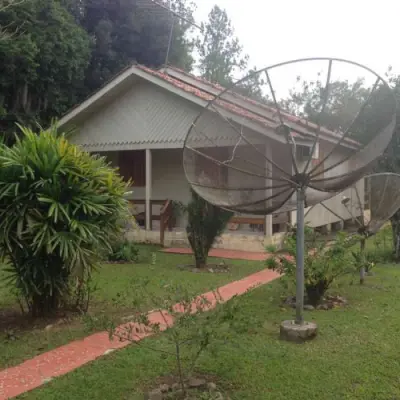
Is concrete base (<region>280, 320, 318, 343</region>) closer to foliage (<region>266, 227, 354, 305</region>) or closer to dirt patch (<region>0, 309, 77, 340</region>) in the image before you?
foliage (<region>266, 227, 354, 305</region>)

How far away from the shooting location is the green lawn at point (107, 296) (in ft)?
16.8

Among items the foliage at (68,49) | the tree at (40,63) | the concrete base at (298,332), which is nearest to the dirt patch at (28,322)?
the concrete base at (298,332)

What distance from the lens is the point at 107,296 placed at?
23.6ft

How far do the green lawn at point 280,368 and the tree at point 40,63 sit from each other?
1503 cm

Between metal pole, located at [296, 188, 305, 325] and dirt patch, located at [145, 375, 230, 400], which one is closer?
dirt patch, located at [145, 375, 230, 400]

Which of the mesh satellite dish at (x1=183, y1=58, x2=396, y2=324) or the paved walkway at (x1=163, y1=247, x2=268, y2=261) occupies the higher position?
the mesh satellite dish at (x1=183, y1=58, x2=396, y2=324)

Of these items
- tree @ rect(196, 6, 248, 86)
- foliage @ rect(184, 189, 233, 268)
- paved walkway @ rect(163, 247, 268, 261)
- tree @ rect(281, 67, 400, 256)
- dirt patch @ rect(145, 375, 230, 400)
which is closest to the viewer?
dirt patch @ rect(145, 375, 230, 400)

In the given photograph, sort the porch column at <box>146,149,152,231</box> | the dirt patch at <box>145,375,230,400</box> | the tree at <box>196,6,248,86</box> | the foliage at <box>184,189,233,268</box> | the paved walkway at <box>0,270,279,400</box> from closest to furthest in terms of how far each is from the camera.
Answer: the dirt patch at <box>145,375,230,400</box>, the paved walkway at <box>0,270,279,400</box>, the foliage at <box>184,189,233,268</box>, the porch column at <box>146,149,152,231</box>, the tree at <box>196,6,248,86</box>

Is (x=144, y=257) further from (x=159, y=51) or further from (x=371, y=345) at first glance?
(x=159, y=51)

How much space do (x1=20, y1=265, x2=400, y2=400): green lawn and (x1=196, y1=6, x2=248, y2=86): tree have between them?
36.0 metres

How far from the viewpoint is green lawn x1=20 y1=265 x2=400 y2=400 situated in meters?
3.90

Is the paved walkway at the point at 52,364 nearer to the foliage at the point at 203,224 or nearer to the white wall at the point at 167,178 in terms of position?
the foliage at the point at 203,224

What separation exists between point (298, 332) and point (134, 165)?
11.3 m

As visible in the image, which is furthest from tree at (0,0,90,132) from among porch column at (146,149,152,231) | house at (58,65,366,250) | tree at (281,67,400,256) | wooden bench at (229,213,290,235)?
tree at (281,67,400,256)
